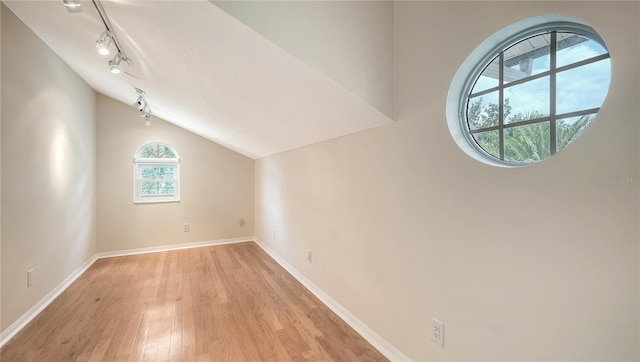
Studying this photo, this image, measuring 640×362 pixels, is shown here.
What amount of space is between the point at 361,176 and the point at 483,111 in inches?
37.9

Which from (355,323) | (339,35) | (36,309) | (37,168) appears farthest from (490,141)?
(36,309)

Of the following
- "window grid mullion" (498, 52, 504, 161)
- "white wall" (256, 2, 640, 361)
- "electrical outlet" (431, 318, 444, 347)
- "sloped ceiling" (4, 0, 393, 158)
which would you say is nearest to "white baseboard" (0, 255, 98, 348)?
"sloped ceiling" (4, 0, 393, 158)

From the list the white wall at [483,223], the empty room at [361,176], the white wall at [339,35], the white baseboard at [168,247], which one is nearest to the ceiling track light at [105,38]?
the empty room at [361,176]

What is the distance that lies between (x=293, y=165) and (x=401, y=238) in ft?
6.42

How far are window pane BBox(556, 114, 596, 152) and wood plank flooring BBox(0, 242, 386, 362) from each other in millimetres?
1705

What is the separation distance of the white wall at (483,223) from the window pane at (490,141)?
0.49 feet

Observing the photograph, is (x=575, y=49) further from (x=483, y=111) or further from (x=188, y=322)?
(x=188, y=322)

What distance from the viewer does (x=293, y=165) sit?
3428mm

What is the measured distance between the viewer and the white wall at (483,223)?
0.90m

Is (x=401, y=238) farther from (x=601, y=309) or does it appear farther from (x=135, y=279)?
(x=135, y=279)

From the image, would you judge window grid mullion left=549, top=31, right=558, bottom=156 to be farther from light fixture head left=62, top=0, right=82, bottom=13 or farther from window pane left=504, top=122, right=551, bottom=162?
light fixture head left=62, top=0, right=82, bottom=13

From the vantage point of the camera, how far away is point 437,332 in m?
1.54

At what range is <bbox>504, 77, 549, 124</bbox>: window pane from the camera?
1.16 metres

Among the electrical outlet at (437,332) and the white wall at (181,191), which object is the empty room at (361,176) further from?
the white wall at (181,191)
